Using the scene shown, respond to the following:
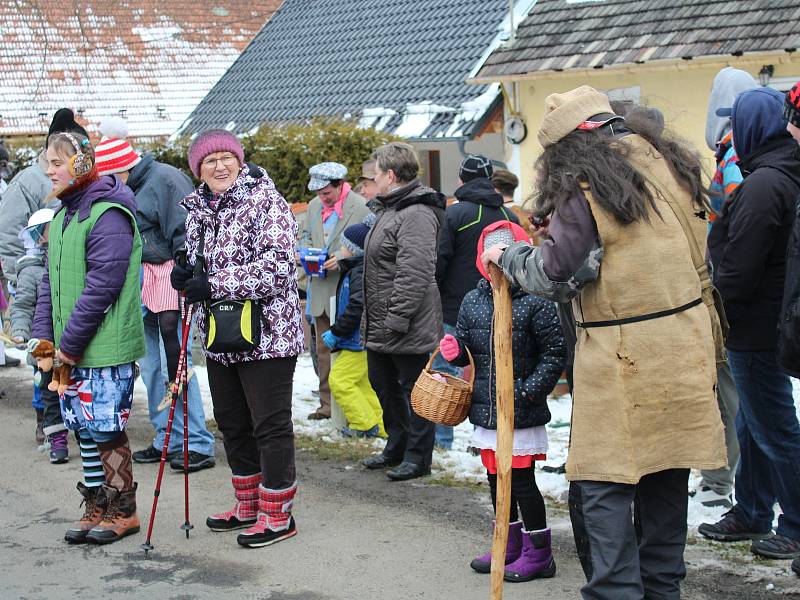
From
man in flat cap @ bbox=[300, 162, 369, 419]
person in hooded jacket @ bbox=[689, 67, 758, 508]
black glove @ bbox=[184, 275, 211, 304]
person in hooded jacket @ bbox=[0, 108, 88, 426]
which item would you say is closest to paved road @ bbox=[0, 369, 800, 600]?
person in hooded jacket @ bbox=[689, 67, 758, 508]

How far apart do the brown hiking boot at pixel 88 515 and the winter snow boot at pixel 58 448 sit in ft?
5.66

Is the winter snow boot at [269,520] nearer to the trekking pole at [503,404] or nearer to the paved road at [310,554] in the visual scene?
the paved road at [310,554]

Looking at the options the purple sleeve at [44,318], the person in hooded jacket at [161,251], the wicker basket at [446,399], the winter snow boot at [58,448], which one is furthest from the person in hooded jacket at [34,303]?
the wicker basket at [446,399]

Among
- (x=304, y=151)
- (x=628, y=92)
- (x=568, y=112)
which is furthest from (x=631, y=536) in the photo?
(x=628, y=92)

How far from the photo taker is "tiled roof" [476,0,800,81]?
11.7 metres

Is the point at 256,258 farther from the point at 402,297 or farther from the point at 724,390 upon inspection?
the point at 724,390

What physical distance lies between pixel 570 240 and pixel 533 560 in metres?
1.77

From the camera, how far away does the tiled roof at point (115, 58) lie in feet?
79.8

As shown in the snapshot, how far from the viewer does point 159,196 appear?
23.0 ft

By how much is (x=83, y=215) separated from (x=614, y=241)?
2.95 meters

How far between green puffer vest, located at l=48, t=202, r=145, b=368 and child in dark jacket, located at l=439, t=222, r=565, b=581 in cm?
172

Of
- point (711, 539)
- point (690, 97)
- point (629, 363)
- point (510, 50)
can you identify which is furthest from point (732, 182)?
point (510, 50)

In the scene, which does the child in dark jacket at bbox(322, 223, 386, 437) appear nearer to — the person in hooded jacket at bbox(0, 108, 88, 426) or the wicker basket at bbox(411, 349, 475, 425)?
the person in hooded jacket at bbox(0, 108, 88, 426)

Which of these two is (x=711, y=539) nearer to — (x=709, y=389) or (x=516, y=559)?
(x=516, y=559)
